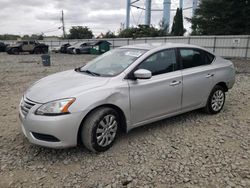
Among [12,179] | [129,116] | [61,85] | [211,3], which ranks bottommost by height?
[12,179]

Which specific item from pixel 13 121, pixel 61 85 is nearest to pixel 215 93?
pixel 61 85

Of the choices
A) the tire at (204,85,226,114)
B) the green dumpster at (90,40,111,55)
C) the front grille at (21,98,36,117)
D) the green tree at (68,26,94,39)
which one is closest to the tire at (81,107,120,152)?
the front grille at (21,98,36,117)

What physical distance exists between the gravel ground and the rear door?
1.50 ft

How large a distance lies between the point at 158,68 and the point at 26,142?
2.41 m

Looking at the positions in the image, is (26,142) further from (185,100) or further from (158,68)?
(185,100)

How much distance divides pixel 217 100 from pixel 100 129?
275 cm

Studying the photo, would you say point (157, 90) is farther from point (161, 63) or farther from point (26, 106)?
point (26, 106)

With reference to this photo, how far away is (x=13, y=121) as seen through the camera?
4289 mm

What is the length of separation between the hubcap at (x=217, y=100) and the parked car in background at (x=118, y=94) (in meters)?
0.02

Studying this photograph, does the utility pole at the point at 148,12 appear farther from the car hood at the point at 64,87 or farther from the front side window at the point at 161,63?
the car hood at the point at 64,87

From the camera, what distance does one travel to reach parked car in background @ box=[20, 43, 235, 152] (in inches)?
110

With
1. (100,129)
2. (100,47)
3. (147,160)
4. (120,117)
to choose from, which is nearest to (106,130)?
(100,129)

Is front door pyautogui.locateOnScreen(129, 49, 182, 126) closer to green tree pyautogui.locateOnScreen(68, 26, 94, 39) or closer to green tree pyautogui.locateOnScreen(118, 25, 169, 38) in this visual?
green tree pyautogui.locateOnScreen(118, 25, 169, 38)

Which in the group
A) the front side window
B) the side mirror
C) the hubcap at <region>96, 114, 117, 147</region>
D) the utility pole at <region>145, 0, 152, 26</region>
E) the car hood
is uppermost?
the utility pole at <region>145, 0, 152, 26</region>
